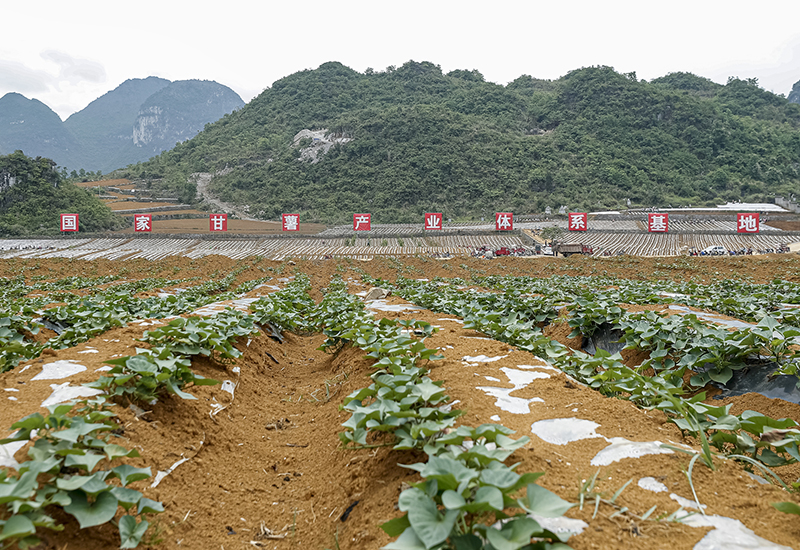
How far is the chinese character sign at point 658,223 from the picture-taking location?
134 feet

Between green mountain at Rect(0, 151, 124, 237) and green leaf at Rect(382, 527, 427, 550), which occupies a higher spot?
green mountain at Rect(0, 151, 124, 237)

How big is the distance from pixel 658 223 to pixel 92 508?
48054 millimetres

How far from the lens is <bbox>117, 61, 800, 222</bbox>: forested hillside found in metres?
67.4

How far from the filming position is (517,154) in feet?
250

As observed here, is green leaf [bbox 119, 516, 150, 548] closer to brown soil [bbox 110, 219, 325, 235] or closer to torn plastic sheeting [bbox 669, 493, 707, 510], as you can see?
torn plastic sheeting [bbox 669, 493, 707, 510]

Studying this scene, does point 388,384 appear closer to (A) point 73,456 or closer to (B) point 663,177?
(A) point 73,456

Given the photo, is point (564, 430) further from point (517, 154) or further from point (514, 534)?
point (517, 154)

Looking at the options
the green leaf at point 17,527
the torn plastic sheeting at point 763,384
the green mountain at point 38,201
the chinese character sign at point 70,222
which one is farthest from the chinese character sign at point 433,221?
the green leaf at point 17,527

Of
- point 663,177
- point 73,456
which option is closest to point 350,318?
point 73,456

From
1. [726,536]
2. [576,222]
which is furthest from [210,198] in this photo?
[726,536]

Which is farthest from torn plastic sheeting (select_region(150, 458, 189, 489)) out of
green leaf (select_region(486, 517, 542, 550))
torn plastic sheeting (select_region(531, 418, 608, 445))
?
torn plastic sheeting (select_region(531, 418, 608, 445))

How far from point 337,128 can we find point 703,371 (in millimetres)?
90277

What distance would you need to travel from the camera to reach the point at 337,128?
87.0 meters

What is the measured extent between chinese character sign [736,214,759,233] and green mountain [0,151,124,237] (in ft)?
216
